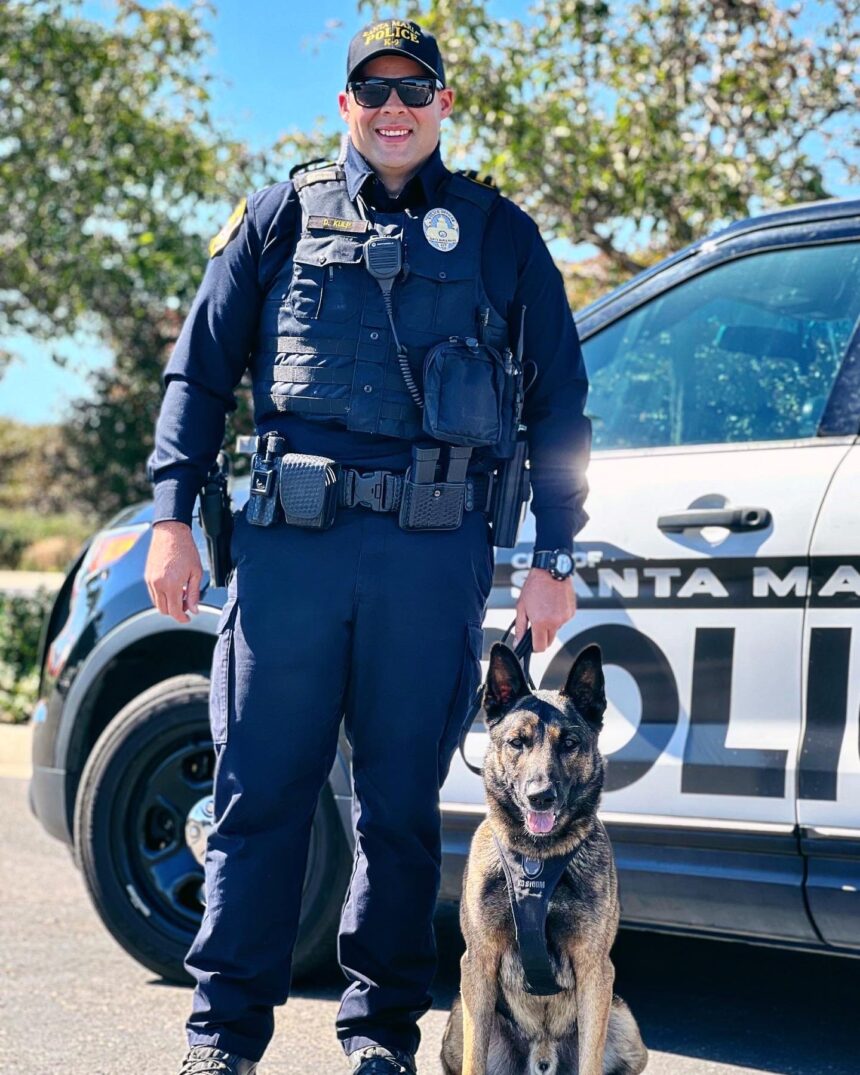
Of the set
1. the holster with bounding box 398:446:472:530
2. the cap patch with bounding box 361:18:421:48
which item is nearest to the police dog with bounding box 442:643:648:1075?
the holster with bounding box 398:446:472:530

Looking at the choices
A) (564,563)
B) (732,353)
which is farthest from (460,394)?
(732,353)

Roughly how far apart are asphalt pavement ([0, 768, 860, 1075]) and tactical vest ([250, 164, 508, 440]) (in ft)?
5.09

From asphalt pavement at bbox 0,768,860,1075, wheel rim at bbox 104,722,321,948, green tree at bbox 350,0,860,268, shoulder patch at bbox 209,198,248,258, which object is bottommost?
asphalt pavement at bbox 0,768,860,1075

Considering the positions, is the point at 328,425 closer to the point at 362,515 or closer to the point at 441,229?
the point at 362,515

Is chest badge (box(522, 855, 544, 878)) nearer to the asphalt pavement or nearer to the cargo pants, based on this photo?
the cargo pants

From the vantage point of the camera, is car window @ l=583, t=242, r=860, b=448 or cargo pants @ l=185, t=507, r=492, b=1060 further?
car window @ l=583, t=242, r=860, b=448

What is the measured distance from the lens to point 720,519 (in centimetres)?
324

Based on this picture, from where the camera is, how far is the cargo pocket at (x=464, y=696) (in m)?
2.92

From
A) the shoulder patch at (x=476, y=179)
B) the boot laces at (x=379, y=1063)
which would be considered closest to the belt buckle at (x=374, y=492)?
the shoulder patch at (x=476, y=179)

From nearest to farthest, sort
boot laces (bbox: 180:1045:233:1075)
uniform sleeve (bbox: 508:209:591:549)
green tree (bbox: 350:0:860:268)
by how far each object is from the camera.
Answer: boot laces (bbox: 180:1045:233:1075) → uniform sleeve (bbox: 508:209:591:549) → green tree (bbox: 350:0:860:268)

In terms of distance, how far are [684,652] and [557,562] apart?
47cm

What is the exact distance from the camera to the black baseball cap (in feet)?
9.41

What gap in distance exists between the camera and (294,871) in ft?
9.71

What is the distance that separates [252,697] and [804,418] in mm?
1443
